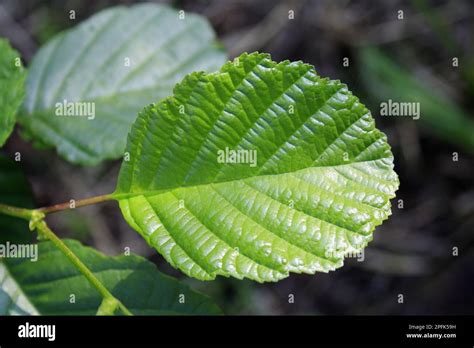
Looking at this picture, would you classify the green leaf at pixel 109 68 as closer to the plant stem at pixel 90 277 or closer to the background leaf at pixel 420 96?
the plant stem at pixel 90 277

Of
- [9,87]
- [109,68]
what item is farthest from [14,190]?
[109,68]

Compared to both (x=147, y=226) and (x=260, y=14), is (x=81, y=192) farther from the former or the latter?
(x=147, y=226)

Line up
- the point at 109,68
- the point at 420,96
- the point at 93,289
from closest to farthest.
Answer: the point at 93,289
the point at 109,68
the point at 420,96

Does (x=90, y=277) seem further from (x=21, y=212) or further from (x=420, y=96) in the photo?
(x=420, y=96)

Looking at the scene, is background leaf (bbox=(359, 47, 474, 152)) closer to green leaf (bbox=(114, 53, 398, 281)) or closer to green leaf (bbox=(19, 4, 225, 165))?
green leaf (bbox=(19, 4, 225, 165))

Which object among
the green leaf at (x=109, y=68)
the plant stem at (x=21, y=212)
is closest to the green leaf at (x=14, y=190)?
the green leaf at (x=109, y=68)
